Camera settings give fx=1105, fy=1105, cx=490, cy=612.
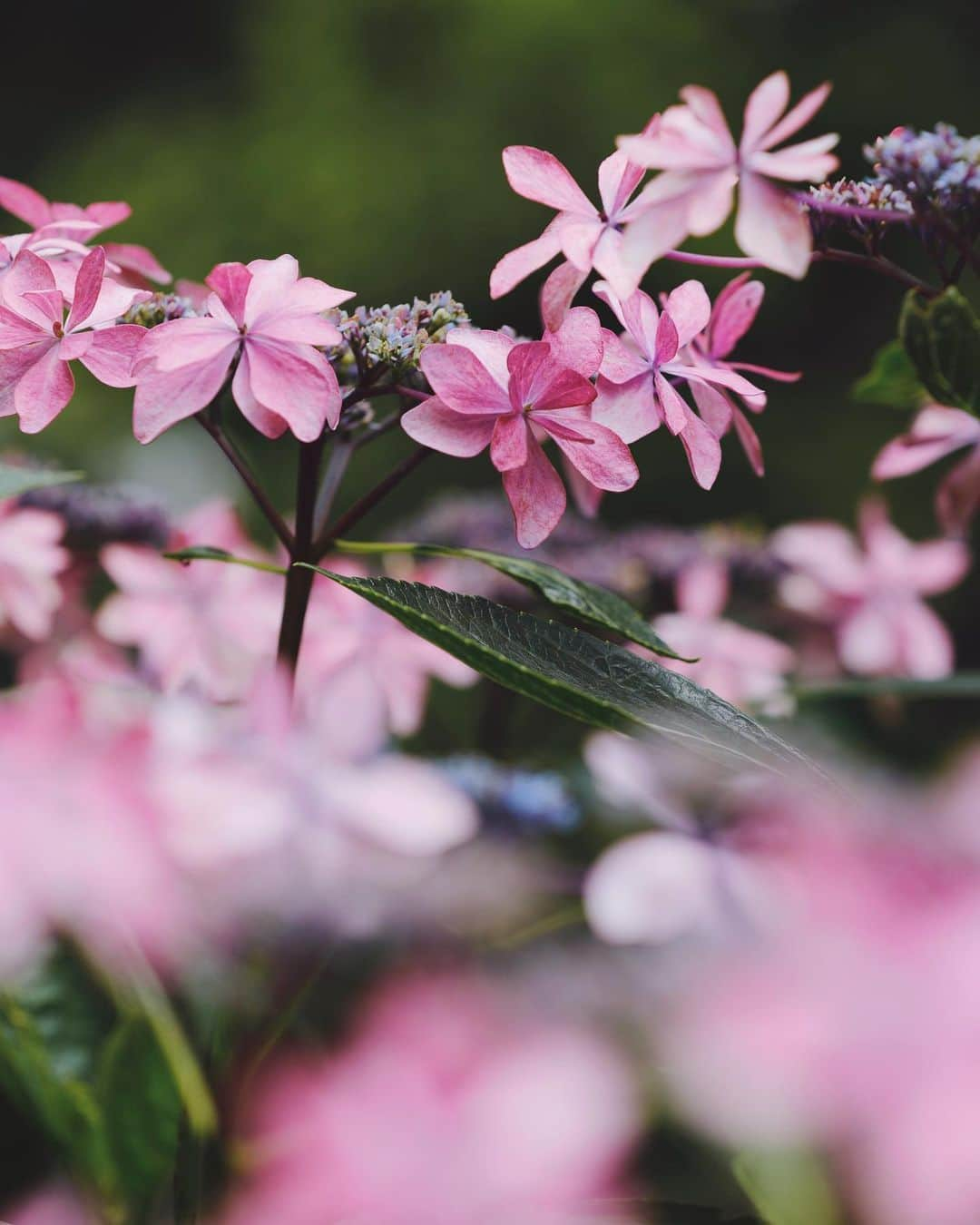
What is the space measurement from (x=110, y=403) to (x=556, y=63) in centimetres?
74

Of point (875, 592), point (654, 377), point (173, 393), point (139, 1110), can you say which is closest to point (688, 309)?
point (654, 377)

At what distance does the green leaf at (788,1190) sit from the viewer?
20 centimetres

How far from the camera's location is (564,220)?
0.92ft

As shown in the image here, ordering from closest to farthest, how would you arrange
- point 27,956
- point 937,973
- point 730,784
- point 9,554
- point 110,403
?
point 937,973 < point 27,956 < point 730,784 < point 9,554 < point 110,403

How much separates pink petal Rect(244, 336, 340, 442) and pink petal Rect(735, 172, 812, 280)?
3.8 inches

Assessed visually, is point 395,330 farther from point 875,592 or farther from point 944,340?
point 875,592

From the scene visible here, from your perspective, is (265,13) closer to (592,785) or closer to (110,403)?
(110,403)

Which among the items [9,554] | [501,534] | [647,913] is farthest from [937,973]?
[501,534]

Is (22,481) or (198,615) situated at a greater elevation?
(22,481)

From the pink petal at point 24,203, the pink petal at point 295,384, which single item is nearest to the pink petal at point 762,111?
the pink petal at point 295,384

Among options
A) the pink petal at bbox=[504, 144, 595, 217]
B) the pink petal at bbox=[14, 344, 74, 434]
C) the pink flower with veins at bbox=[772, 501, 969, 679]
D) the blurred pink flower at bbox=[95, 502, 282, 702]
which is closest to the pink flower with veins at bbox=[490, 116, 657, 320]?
the pink petal at bbox=[504, 144, 595, 217]

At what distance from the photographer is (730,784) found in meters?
0.37

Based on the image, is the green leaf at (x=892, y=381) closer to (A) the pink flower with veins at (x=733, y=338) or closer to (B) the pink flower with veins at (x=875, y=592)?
(A) the pink flower with veins at (x=733, y=338)

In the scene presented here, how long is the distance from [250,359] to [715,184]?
0.36ft
